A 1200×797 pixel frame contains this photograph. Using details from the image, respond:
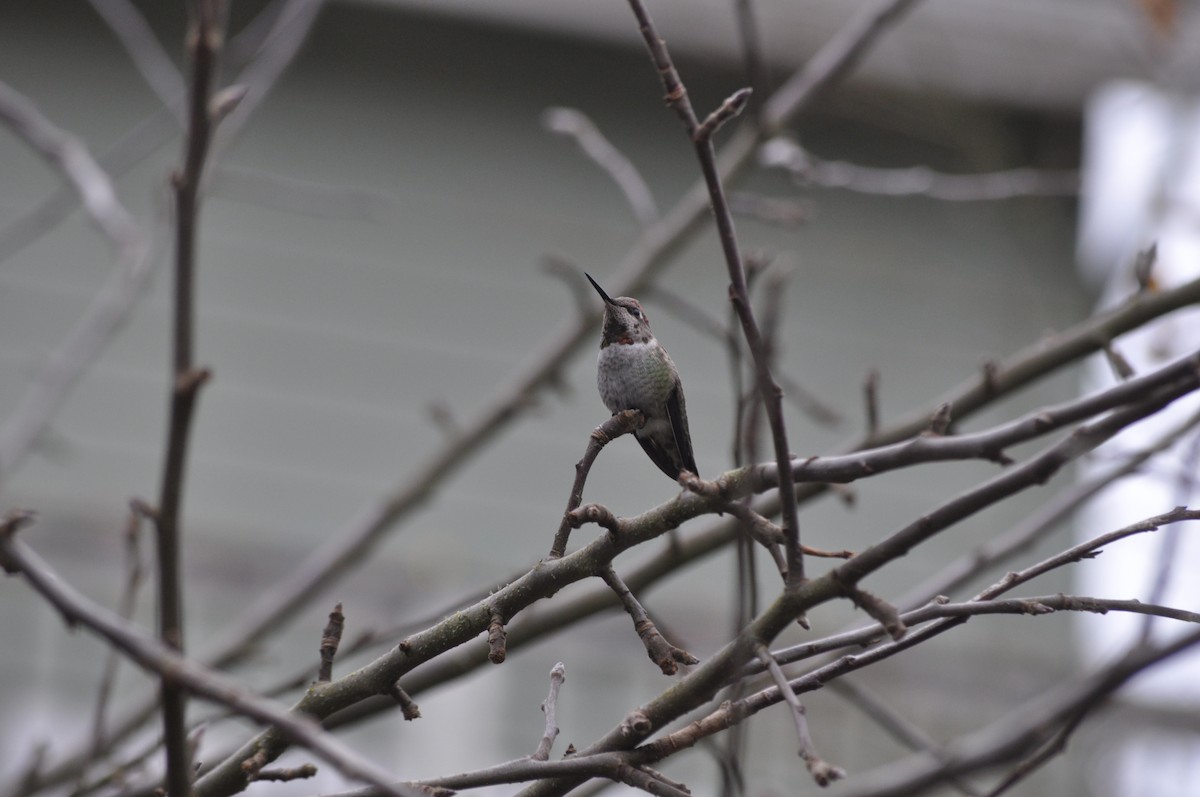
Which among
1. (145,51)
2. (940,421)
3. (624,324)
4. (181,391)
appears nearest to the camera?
(940,421)

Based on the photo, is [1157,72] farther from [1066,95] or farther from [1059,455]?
[1059,455]

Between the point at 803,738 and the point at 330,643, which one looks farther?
the point at 330,643

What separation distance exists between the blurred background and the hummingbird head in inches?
154

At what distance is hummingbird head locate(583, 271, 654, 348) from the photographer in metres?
3.21

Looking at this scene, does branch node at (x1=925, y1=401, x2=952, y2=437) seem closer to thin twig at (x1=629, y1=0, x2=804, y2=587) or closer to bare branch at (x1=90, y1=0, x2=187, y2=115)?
thin twig at (x1=629, y1=0, x2=804, y2=587)

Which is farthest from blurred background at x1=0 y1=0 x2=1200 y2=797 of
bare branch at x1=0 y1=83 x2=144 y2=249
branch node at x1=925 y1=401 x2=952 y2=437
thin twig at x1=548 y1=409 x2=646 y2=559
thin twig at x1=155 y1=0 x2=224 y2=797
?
branch node at x1=925 y1=401 x2=952 y2=437

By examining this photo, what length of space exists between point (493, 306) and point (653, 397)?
18.2 feet

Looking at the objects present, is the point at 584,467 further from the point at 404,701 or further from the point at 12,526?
the point at 12,526

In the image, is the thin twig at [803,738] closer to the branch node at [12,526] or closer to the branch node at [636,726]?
the branch node at [636,726]

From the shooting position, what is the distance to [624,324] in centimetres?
327

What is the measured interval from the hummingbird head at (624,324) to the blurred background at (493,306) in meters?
3.92

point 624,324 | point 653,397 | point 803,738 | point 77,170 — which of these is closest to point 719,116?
point 803,738

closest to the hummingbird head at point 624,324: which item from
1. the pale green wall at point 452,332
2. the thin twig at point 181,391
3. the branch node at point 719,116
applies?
the thin twig at point 181,391

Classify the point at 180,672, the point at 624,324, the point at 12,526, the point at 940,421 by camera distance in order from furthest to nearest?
the point at 624,324
the point at 940,421
the point at 12,526
the point at 180,672
